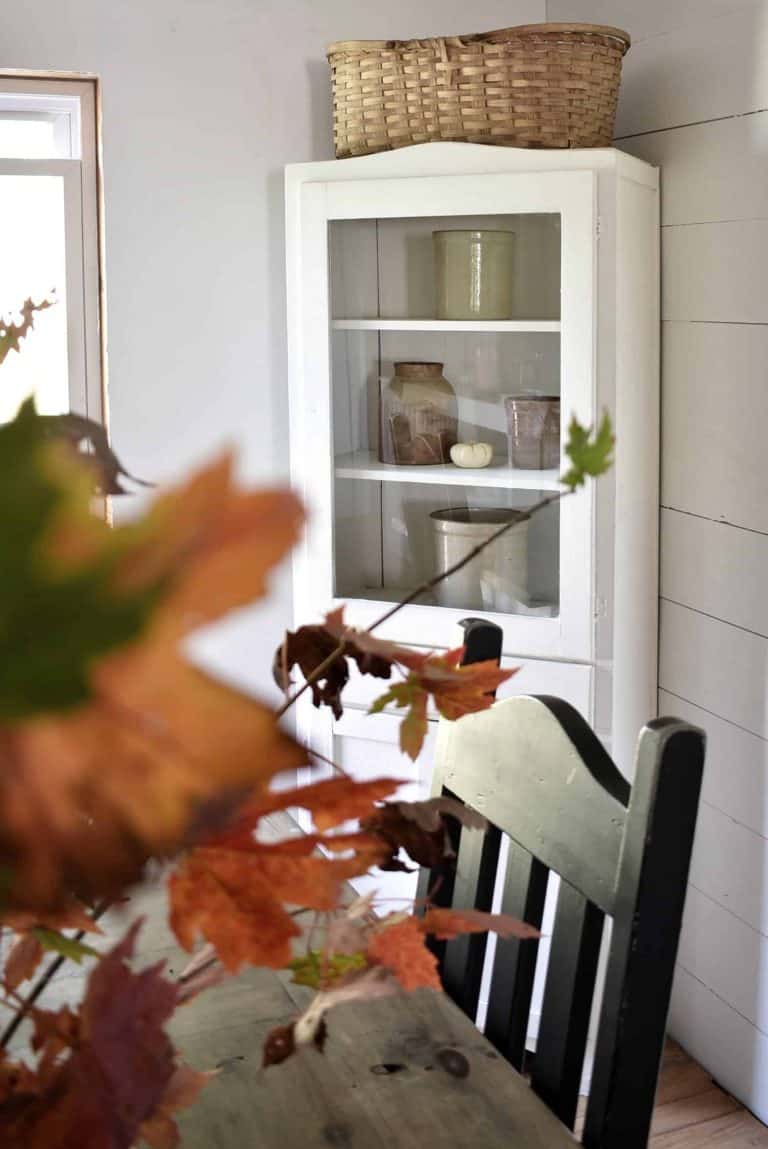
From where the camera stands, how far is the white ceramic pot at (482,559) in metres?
2.21

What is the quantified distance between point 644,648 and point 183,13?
145 cm

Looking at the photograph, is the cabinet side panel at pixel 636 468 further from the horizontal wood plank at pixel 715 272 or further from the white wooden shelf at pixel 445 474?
the white wooden shelf at pixel 445 474

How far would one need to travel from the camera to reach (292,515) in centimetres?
11

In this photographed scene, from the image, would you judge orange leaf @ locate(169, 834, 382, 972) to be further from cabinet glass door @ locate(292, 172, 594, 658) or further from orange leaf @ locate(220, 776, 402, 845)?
cabinet glass door @ locate(292, 172, 594, 658)

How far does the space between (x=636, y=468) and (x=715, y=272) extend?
0.35m

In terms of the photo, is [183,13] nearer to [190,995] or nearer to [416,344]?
[416,344]

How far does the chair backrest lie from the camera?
0.75 meters

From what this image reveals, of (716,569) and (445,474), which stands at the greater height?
(445,474)

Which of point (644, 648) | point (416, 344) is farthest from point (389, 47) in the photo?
point (644, 648)

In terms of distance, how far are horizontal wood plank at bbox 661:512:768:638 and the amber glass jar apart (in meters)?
0.42

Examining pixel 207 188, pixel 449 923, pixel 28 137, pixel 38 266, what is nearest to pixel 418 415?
pixel 207 188

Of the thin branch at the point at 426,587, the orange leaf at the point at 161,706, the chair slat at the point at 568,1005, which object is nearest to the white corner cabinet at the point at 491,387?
the chair slat at the point at 568,1005

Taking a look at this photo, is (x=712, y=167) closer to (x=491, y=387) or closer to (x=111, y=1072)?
(x=491, y=387)

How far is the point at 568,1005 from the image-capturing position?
0.87m
